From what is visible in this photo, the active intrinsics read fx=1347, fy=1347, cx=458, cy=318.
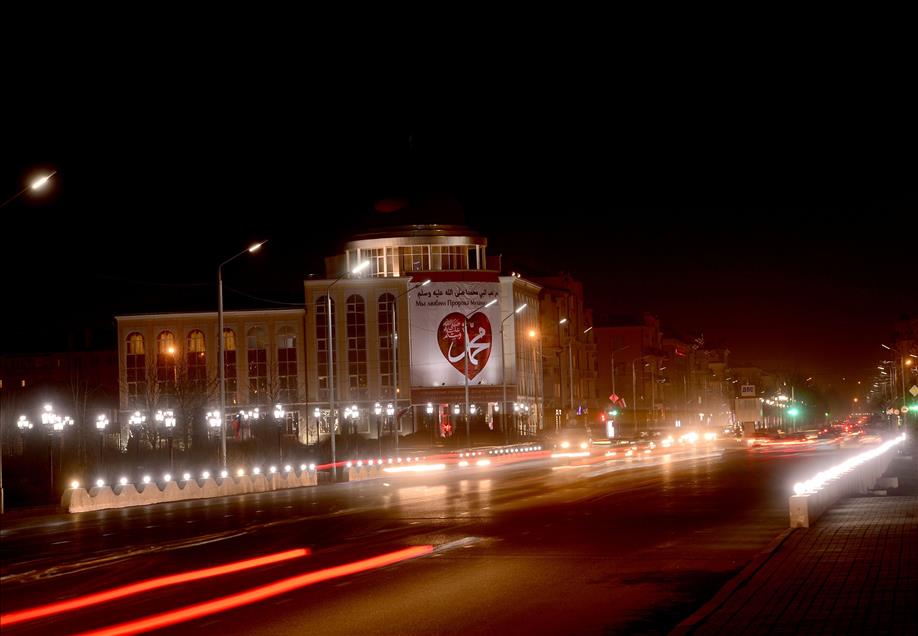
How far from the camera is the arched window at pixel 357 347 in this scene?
101188 millimetres

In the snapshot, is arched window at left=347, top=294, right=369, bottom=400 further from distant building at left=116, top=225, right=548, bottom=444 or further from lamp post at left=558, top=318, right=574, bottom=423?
lamp post at left=558, top=318, right=574, bottom=423

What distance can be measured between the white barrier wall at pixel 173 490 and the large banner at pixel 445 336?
54.9 meters

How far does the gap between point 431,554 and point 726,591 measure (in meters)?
6.51

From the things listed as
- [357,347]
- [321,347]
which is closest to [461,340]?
[357,347]

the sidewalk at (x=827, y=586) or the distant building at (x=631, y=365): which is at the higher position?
the distant building at (x=631, y=365)

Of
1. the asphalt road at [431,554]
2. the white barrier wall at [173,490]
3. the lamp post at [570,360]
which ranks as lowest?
the asphalt road at [431,554]

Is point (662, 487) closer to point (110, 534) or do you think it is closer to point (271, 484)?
point (271, 484)

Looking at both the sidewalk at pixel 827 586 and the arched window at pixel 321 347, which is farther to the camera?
the arched window at pixel 321 347

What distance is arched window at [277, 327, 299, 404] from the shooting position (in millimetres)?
102062

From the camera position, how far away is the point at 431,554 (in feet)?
64.1

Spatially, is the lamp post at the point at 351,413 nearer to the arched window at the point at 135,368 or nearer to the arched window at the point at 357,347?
the arched window at the point at 357,347

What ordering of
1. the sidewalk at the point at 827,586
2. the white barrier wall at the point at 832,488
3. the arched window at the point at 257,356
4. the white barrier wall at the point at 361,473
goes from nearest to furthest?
the sidewalk at the point at 827,586, the white barrier wall at the point at 832,488, the white barrier wall at the point at 361,473, the arched window at the point at 257,356

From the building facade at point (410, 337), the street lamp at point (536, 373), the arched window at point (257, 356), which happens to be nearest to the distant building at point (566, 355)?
the street lamp at point (536, 373)

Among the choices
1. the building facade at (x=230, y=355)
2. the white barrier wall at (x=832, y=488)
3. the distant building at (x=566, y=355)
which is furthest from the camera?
the distant building at (x=566, y=355)
